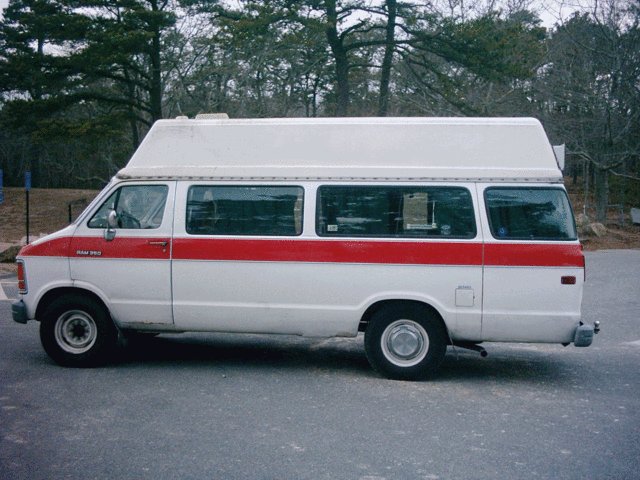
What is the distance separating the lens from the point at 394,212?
7125mm

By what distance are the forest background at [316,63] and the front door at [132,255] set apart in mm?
15819

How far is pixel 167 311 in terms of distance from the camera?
737cm

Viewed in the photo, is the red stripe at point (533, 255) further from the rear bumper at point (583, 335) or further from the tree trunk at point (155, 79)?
the tree trunk at point (155, 79)

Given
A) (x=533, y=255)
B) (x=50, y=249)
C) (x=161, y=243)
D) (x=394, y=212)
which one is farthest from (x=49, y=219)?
(x=533, y=255)

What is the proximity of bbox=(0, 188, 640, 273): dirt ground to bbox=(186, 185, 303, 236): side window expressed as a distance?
17790 mm

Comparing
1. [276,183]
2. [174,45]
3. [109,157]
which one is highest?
[174,45]

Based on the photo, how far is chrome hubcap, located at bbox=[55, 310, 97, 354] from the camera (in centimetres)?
752

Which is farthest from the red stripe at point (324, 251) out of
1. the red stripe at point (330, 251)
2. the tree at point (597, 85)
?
the tree at point (597, 85)

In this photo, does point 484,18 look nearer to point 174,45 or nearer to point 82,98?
point 174,45

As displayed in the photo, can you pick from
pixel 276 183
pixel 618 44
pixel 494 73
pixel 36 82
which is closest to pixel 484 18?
pixel 494 73

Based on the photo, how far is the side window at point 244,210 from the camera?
23.8 feet

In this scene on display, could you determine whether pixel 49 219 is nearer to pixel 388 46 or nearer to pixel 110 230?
pixel 388 46

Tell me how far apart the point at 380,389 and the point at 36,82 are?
24.2 meters

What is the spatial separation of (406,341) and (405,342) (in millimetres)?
15
